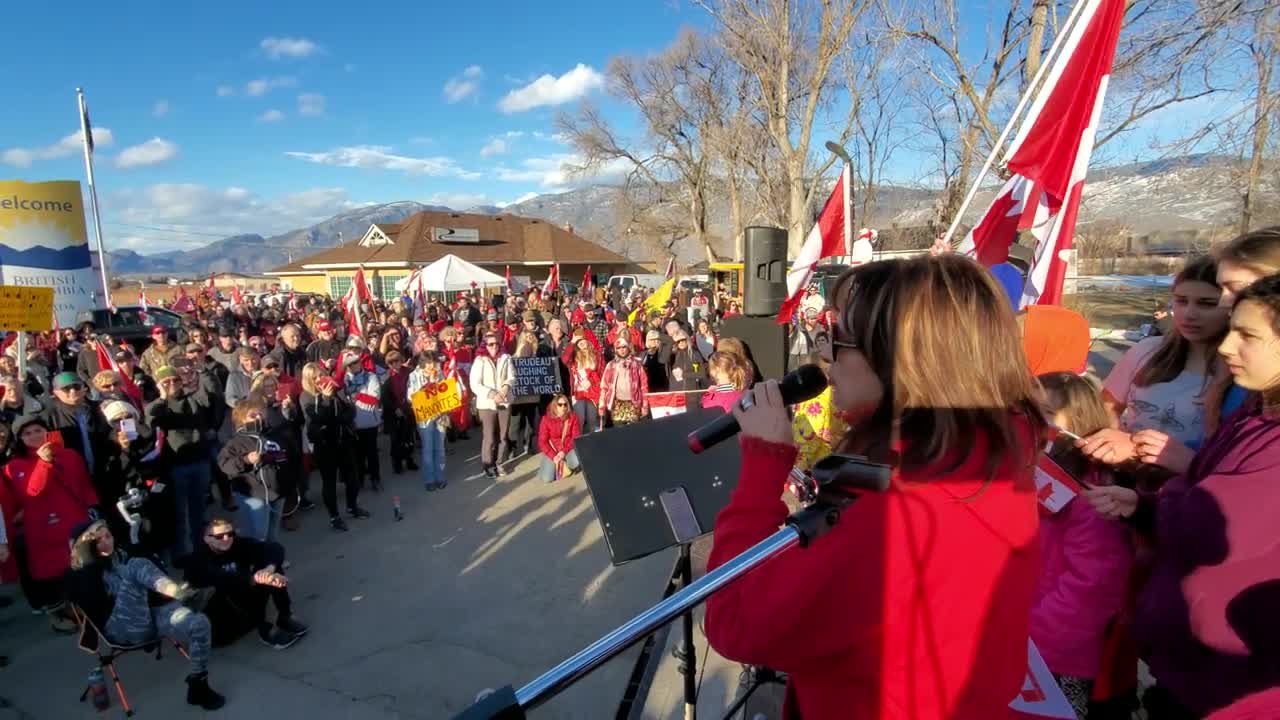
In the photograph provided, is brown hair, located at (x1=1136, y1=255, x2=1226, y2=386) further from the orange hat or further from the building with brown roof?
the building with brown roof

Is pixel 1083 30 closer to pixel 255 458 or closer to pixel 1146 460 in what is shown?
pixel 1146 460

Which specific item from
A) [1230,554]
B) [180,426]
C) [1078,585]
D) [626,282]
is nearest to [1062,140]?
[1078,585]

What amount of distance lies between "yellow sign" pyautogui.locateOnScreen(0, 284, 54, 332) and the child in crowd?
8.76 meters

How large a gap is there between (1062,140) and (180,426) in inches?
286

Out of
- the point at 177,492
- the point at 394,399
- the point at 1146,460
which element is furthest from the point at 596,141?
the point at 1146,460

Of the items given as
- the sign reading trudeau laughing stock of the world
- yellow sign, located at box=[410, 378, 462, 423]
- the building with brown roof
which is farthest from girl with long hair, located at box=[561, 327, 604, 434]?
the building with brown roof

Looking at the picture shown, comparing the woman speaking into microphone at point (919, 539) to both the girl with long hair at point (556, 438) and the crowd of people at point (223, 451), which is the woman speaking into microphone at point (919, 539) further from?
the girl with long hair at point (556, 438)

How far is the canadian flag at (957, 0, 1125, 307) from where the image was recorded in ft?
12.0

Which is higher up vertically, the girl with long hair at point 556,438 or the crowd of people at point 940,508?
the crowd of people at point 940,508

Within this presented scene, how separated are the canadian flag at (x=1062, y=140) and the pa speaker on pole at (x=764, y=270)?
72.4 inches

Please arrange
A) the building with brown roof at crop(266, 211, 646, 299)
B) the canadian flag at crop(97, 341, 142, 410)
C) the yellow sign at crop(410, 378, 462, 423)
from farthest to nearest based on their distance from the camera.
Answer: the building with brown roof at crop(266, 211, 646, 299) < the yellow sign at crop(410, 378, 462, 423) < the canadian flag at crop(97, 341, 142, 410)

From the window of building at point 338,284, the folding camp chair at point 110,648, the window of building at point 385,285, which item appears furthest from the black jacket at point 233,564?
the window of building at point 338,284

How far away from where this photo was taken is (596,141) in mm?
34531

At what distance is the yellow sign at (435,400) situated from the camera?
7180 mm
